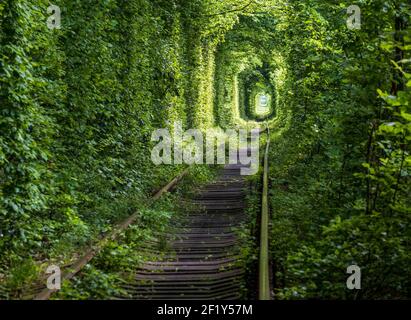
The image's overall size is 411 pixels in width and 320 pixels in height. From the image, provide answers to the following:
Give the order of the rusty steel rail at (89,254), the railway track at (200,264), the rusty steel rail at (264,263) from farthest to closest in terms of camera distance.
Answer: the railway track at (200,264), the rusty steel rail at (264,263), the rusty steel rail at (89,254)

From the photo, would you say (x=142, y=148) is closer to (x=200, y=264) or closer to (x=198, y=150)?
(x=198, y=150)

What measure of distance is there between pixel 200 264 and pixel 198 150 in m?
14.5

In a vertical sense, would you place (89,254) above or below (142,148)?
below

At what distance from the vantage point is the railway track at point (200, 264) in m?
7.05

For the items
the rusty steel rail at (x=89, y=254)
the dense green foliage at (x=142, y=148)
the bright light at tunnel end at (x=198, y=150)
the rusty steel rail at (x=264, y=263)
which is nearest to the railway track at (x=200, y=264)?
the rusty steel rail at (x=264, y=263)

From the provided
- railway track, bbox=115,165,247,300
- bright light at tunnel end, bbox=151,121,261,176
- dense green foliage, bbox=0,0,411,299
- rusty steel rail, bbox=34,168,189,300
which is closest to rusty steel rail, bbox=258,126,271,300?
dense green foliage, bbox=0,0,411,299

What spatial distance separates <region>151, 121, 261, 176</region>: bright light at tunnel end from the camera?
17.7 meters

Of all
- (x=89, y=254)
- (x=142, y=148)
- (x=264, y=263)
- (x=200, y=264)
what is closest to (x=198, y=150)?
(x=142, y=148)

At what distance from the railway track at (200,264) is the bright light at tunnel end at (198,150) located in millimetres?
4595

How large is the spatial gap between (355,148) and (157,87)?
31.6ft

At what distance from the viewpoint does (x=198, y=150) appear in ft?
74.6

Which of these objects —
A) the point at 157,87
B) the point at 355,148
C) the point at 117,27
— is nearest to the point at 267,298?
the point at 355,148

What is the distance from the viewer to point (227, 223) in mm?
11375

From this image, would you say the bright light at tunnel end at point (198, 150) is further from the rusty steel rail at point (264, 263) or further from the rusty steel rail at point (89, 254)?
the rusty steel rail at point (264, 263)
